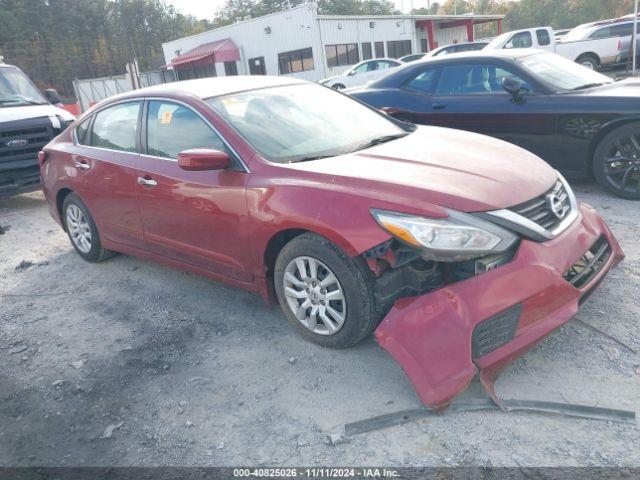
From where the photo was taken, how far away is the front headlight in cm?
279

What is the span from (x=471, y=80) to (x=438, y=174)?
380 cm

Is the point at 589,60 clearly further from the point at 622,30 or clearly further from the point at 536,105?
the point at 536,105

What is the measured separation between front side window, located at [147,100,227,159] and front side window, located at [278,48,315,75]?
27.6 m

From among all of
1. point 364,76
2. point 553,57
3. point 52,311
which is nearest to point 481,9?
point 364,76

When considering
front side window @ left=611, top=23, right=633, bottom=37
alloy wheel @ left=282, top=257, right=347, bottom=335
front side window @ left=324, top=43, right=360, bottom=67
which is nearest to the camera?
alloy wheel @ left=282, top=257, right=347, bottom=335

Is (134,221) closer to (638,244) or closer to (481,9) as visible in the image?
(638,244)

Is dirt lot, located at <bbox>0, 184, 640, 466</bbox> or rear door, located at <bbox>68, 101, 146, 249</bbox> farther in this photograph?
rear door, located at <bbox>68, 101, 146, 249</bbox>

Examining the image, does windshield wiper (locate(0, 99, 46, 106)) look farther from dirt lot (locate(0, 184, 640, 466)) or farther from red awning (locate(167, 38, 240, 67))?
red awning (locate(167, 38, 240, 67))

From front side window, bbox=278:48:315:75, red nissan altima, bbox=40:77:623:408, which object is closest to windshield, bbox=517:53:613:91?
red nissan altima, bbox=40:77:623:408

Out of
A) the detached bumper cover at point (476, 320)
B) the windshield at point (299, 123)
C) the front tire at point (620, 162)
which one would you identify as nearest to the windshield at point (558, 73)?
the front tire at point (620, 162)

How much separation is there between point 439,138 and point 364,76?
17580mm

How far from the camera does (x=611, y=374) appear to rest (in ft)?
9.46

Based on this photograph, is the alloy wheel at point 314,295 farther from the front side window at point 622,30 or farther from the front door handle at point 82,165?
the front side window at point 622,30

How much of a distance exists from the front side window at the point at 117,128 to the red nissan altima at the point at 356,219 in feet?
0.07
